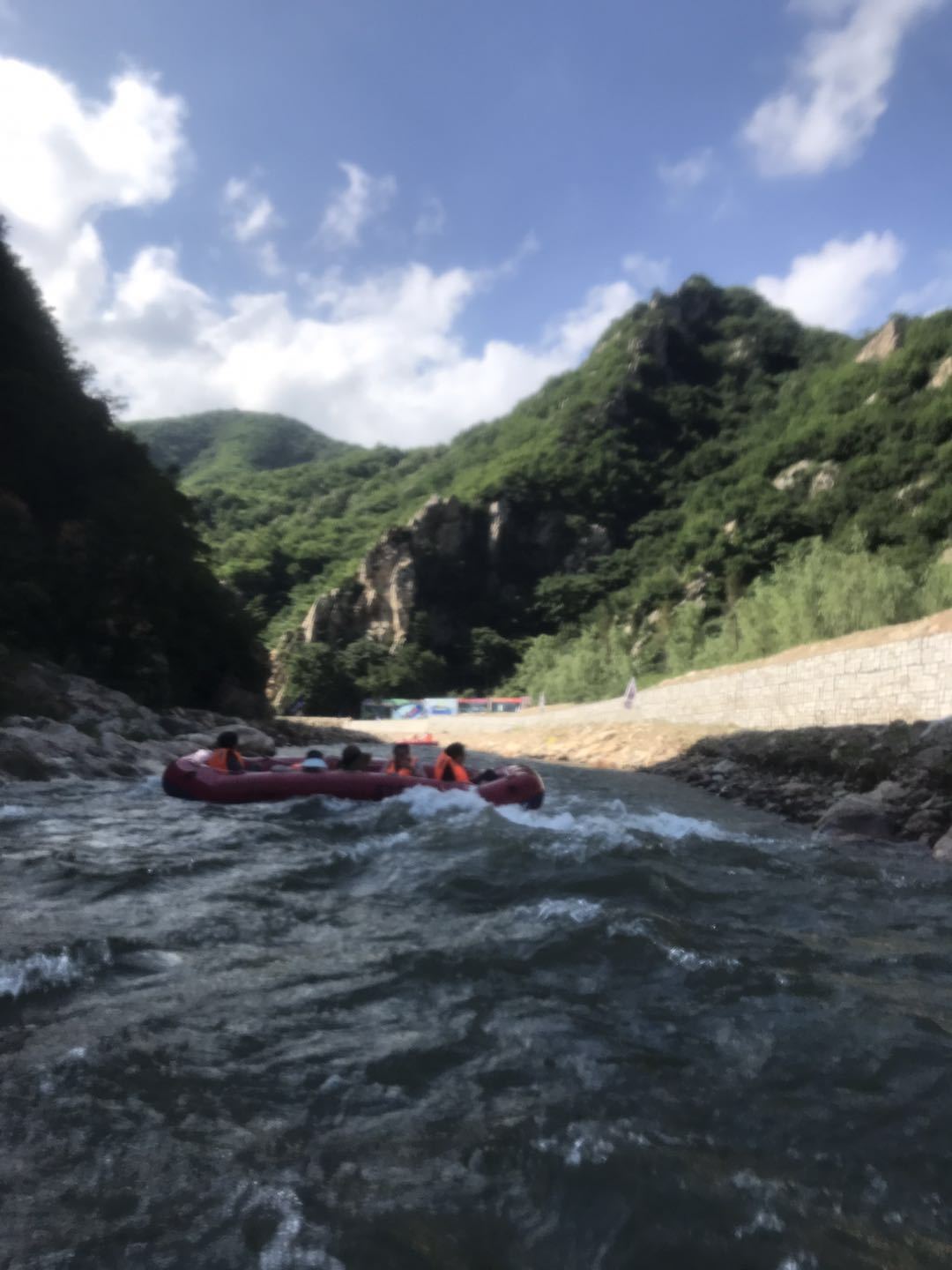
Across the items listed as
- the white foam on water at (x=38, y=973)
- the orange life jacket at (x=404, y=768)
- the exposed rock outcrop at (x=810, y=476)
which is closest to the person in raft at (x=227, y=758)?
the orange life jacket at (x=404, y=768)

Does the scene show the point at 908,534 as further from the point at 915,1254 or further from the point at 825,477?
the point at 915,1254

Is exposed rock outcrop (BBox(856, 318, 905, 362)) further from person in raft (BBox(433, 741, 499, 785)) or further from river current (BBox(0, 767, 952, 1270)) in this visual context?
river current (BBox(0, 767, 952, 1270))

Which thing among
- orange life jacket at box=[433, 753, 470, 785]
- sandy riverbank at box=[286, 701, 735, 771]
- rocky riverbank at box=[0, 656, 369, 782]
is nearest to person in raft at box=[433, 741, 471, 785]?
orange life jacket at box=[433, 753, 470, 785]

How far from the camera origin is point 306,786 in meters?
10.7

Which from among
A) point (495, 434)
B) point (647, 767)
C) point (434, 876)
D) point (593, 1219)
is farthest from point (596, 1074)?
point (495, 434)

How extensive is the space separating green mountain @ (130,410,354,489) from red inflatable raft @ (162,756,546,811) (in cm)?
10375

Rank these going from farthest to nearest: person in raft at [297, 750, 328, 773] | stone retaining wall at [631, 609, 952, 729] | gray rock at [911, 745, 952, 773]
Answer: stone retaining wall at [631, 609, 952, 729] < person in raft at [297, 750, 328, 773] < gray rock at [911, 745, 952, 773]

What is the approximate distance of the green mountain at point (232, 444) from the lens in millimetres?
115812

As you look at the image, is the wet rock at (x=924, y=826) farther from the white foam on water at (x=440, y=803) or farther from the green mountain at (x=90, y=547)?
the green mountain at (x=90, y=547)

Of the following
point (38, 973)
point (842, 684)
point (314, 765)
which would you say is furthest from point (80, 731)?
point (842, 684)

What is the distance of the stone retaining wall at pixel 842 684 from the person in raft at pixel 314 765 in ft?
33.4

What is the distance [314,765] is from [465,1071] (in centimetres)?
817

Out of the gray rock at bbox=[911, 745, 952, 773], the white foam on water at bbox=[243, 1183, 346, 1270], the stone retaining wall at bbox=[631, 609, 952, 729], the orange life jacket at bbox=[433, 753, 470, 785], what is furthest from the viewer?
the stone retaining wall at bbox=[631, 609, 952, 729]

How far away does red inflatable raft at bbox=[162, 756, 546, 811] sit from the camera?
34.9ft
